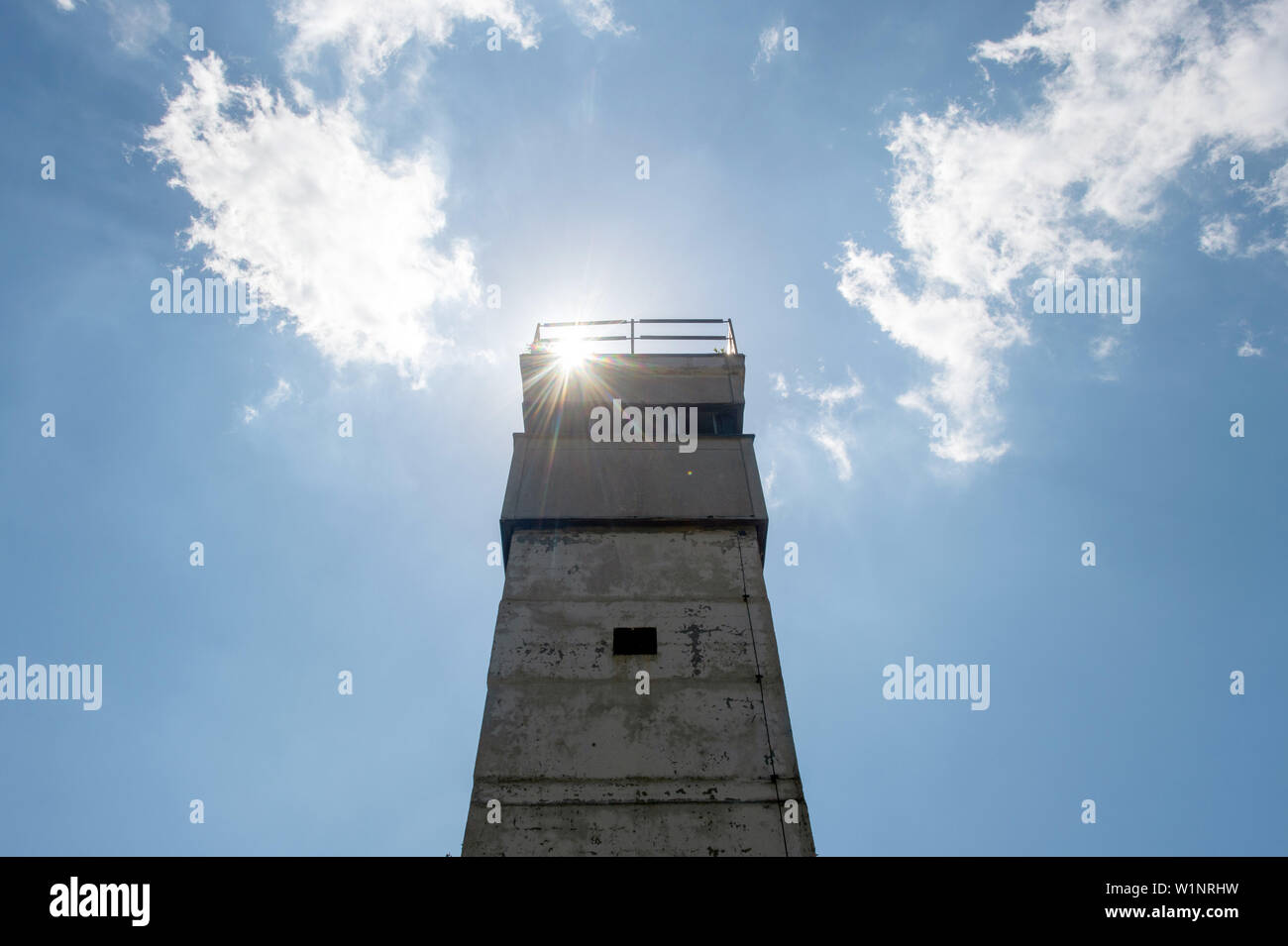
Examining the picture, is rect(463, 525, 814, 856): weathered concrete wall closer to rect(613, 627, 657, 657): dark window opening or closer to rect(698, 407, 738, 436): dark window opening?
rect(613, 627, 657, 657): dark window opening

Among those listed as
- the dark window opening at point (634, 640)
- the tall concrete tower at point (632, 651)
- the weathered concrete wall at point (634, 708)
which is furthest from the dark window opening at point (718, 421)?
the dark window opening at point (634, 640)

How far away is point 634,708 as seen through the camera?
887 cm

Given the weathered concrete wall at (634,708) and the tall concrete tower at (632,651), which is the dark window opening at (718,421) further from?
the weathered concrete wall at (634,708)

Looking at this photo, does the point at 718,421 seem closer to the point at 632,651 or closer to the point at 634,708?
the point at 632,651

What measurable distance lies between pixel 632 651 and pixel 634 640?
0.53ft

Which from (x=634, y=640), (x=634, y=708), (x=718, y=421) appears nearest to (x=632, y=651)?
(x=634, y=640)

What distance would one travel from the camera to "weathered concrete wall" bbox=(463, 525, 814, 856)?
789 cm

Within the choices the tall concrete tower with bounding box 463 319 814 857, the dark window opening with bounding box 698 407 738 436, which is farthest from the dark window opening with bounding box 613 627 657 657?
the dark window opening with bounding box 698 407 738 436
